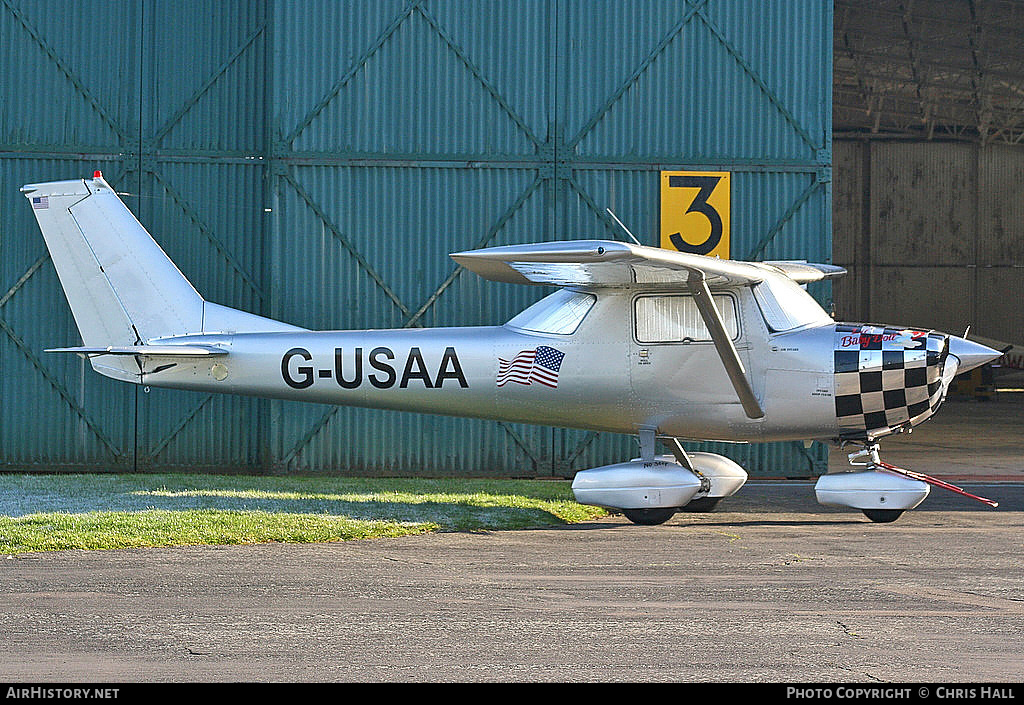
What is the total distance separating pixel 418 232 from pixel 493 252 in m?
5.98

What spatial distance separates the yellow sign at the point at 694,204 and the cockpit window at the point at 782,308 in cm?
440

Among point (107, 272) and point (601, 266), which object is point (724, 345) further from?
point (107, 272)

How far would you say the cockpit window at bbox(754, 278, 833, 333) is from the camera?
10469 mm

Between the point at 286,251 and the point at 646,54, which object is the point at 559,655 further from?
the point at 646,54

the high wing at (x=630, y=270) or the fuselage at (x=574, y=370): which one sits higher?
the high wing at (x=630, y=270)

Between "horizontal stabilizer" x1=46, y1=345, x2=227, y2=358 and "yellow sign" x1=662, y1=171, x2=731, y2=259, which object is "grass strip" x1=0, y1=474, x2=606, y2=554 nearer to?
"horizontal stabilizer" x1=46, y1=345, x2=227, y2=358

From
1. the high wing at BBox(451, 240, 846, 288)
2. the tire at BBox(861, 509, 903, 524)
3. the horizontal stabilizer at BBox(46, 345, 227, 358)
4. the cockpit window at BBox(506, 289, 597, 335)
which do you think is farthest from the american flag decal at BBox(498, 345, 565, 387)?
the tire at BBox(861, 509, 903, 524)

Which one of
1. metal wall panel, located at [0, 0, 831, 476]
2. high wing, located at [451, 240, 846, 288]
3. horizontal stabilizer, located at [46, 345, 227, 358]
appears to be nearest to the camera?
high wing, located at [451, 240, 846, 288]

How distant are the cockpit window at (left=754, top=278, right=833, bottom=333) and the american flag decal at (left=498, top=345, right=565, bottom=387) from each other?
6.46 ft

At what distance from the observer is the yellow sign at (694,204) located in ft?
49.3

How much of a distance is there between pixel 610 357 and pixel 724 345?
1214 mm

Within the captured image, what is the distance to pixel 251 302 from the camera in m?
15.2

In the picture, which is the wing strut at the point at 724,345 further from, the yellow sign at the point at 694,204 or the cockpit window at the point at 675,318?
the yellow sign at the point at 694,204

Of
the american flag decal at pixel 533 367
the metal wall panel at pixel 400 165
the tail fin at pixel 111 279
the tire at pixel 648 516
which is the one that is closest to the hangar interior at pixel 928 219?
the metal wall panel at pixel 400 165
